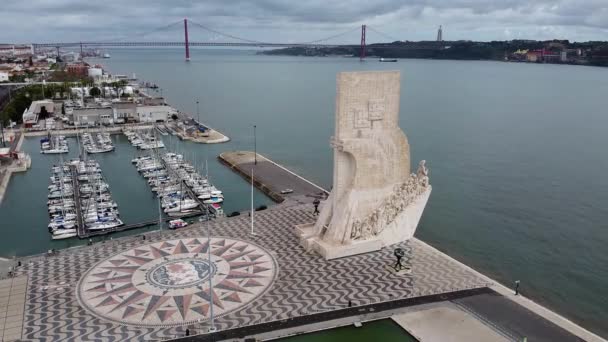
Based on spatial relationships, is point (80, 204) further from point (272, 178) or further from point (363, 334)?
point (363, 334)

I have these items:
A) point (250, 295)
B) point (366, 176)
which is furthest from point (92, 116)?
point (250, 295)

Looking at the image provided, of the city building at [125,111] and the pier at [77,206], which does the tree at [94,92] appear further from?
the pier at [77,206]

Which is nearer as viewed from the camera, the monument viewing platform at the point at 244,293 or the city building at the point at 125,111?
the monument viewing platform at the point at 244,293

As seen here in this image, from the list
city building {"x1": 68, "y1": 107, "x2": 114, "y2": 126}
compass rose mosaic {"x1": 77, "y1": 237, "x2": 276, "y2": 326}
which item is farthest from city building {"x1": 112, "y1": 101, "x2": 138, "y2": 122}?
compass rose mosaic {"x1": 77, "y1": 237, "x2": 276, "y2": 326}

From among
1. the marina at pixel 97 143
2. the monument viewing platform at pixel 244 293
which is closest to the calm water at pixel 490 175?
the marina at pixel 97 143

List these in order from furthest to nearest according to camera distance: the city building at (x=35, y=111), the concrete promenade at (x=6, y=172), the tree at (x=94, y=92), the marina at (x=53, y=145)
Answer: the tree at (x=94, y=92)
the city building at (x=35, y=111)
the marina at (x=53, y=145)
the concrete promenade at (x=6, y=172)

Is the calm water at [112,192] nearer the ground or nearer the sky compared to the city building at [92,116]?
nearer the ground

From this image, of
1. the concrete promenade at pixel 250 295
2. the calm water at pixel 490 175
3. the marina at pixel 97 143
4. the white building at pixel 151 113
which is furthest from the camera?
the white building at pixel 151 113
